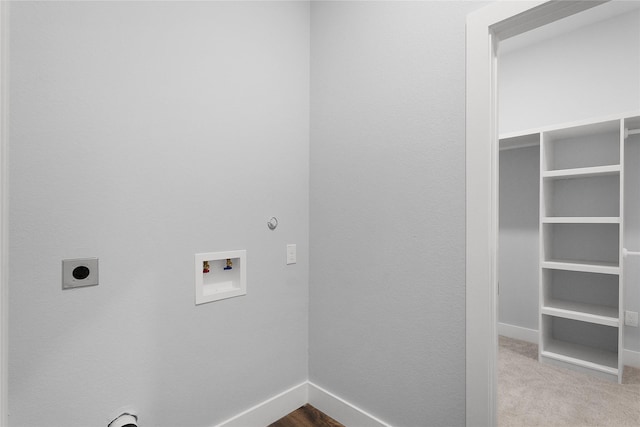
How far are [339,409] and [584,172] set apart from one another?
2401 millimetres

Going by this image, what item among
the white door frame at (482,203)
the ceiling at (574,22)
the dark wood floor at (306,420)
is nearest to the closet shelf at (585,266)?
the white door frame at (482,203)

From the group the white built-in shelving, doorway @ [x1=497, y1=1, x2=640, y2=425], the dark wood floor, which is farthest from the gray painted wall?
the dark wood floor

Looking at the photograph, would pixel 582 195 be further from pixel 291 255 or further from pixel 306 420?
pixel 306 420

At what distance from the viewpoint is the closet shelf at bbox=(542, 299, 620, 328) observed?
83.0 inches

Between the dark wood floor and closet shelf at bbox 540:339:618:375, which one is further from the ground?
closet shelf at bbox 540:339:618:375

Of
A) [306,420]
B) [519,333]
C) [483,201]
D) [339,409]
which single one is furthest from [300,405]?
[519,333]

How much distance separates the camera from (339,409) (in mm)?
1686

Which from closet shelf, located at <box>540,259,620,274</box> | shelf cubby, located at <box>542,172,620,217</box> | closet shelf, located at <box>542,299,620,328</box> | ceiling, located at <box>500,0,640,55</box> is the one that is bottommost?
closet shelf, located at <box>542,299,620,328</box>

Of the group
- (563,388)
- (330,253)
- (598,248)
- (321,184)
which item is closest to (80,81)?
(321,184)

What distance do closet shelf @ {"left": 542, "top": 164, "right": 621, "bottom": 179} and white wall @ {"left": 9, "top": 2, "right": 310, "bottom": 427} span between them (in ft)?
6.81

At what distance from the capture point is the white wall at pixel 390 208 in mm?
1268

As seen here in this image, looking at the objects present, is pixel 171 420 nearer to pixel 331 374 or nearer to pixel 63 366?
pixel 63 366

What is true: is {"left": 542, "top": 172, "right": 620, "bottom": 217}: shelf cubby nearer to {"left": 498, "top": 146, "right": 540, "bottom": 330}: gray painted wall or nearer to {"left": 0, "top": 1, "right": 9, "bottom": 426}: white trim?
{"left": 498, "top": 146, "right": 540, "bottom": 330}: gray painted wall

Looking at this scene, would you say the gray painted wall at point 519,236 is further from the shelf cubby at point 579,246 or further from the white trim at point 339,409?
the white trim at point 339,409
